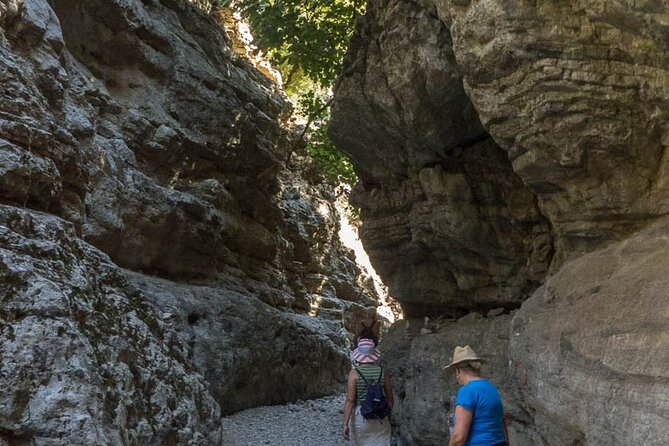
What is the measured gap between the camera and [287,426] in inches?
469

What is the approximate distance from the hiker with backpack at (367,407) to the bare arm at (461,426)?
2127 mm

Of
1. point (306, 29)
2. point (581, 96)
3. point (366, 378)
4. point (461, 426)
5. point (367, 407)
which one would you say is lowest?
point (461, 426)

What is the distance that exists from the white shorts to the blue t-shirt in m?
2.26

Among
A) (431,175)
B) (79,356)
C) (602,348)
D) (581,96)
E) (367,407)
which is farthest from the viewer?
(431,175)

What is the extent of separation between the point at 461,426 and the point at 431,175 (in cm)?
609

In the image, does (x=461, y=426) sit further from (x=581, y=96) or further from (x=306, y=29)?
(x=306, y=29)

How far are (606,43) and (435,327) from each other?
250 inches

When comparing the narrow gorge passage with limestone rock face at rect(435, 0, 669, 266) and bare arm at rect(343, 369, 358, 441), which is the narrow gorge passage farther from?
bare arm at rect(343, 369, 358, 441)

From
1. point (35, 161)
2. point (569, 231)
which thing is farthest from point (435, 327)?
point (35, 161)

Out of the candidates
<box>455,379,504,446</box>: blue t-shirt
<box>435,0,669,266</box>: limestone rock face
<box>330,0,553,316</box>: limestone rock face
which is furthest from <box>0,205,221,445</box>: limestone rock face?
<box>330,0,553,316</box>: limestone rock face

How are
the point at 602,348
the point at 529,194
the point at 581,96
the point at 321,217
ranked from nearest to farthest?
the point at 602,348 → the point at 581,96 → the point at 529,194 → the point at 321,217

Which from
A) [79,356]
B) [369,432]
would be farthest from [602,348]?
[79,356]

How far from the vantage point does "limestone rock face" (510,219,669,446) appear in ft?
15.8

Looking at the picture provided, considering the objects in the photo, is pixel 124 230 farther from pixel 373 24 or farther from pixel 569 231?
pixel 569 231
